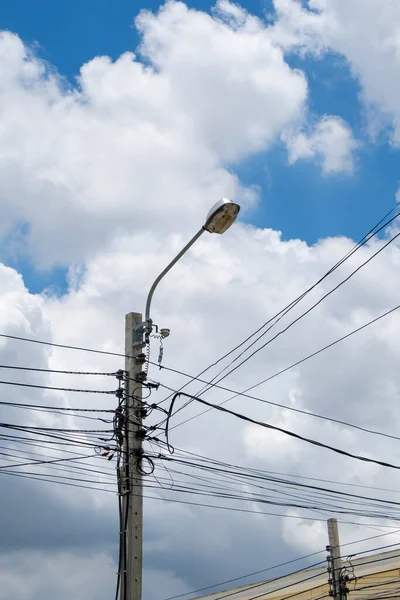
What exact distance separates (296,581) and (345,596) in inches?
222

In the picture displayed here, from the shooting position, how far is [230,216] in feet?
39.9

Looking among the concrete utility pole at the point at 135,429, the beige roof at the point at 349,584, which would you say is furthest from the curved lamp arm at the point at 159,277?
the beige roof at the point at 349,584

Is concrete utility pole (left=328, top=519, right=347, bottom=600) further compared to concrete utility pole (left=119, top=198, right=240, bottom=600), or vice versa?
concrete utility pole (left=328, top=519, right=347, bottom=600)

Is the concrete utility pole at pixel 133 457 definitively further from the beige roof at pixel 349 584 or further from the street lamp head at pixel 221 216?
the beige roof at pixel 349 584

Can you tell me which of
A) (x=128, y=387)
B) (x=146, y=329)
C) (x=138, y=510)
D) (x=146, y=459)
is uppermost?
(x=146, y=329)

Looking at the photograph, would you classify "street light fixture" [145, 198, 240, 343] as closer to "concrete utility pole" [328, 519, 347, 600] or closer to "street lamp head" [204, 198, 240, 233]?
"street lamp head" [204, 198, 240, 233]

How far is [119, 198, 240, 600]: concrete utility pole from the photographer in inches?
474

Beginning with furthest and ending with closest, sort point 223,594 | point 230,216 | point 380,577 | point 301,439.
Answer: point 223,594
point 380,577
point 301,439
point 230,216

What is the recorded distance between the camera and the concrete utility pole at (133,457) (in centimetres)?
Answer: 1200

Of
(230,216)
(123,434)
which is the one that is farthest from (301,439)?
(230,216)

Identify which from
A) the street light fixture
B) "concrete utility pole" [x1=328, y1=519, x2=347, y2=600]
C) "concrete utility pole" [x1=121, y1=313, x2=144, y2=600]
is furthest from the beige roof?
the street light fixture

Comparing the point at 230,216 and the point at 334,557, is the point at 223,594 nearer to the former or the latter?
the point at 334,557

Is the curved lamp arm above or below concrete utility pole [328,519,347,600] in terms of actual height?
above

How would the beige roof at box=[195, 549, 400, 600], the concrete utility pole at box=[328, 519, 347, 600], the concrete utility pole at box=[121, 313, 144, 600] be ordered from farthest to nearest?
the beige roof at box=[195, 549, 400, 600]
the concrete utility pole at box=[328, 519, 347, 600]
the concrete utility pole at box=[121, 313, 144, 600]
